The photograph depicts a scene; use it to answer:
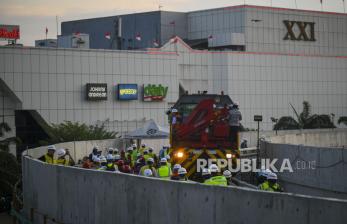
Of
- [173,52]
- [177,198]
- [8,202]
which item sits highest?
[173,52]

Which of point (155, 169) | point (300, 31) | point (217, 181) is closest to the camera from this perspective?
point (217, 181)

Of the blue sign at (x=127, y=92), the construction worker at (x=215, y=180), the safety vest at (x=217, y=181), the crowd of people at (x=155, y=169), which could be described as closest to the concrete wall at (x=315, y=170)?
the crowd of people at (x=155, y=169)

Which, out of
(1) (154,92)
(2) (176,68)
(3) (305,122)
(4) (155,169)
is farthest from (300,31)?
(4) (155,169)

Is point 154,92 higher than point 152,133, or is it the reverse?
point 154,92

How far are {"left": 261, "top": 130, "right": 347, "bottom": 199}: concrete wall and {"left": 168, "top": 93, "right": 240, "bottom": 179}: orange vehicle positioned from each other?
1.97 metres

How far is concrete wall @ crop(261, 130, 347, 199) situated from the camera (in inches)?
1004

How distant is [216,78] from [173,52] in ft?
20.2

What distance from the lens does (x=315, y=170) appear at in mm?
27203

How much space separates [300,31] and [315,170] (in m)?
61.2

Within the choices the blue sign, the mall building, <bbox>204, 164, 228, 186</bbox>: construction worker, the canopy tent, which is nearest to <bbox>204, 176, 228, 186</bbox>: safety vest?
<bbox>204, 164, 228, 186</bbox>: construction worker

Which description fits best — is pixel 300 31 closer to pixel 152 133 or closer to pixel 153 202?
pixel 152 133

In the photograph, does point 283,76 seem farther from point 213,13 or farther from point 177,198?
point 177,198

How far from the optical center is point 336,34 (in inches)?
3595

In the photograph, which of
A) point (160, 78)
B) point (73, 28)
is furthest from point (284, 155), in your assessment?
point (73, 28)
